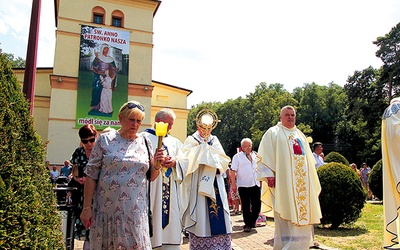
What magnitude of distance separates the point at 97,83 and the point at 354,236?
708 inches

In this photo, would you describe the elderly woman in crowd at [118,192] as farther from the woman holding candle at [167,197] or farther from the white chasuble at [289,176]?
the white chasuble at [289,176]

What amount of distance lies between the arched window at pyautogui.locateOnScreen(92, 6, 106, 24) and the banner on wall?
1.80 m

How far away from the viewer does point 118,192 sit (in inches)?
125

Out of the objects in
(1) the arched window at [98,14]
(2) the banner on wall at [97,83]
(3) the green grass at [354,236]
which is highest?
(1) the arched window at [98,14]

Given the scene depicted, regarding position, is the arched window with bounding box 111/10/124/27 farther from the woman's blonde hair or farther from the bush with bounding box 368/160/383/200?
the woman's blonde hair

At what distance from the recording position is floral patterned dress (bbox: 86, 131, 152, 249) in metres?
3.15

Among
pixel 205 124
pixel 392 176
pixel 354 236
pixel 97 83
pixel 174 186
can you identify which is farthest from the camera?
pixel 97 83

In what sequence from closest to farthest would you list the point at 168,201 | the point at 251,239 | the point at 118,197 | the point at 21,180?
the point at 21,180 → the point at 118,197 → the point at 168,201 → the point at 251,239

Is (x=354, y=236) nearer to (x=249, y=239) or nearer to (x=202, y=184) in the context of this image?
(x=249, y=239)

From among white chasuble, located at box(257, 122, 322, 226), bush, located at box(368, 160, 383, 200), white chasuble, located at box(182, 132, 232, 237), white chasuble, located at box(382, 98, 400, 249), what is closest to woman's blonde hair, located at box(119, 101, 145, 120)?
white chasuble, located at box(182, 132, 232, 237)

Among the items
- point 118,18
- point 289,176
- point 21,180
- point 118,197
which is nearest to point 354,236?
point 289,176

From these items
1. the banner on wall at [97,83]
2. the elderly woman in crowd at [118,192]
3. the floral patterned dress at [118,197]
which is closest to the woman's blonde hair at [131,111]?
the elderly woman in crowd at [118,192]

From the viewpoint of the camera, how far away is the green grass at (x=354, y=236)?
6527 millimetres

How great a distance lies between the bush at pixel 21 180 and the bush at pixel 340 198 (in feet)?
23.6
